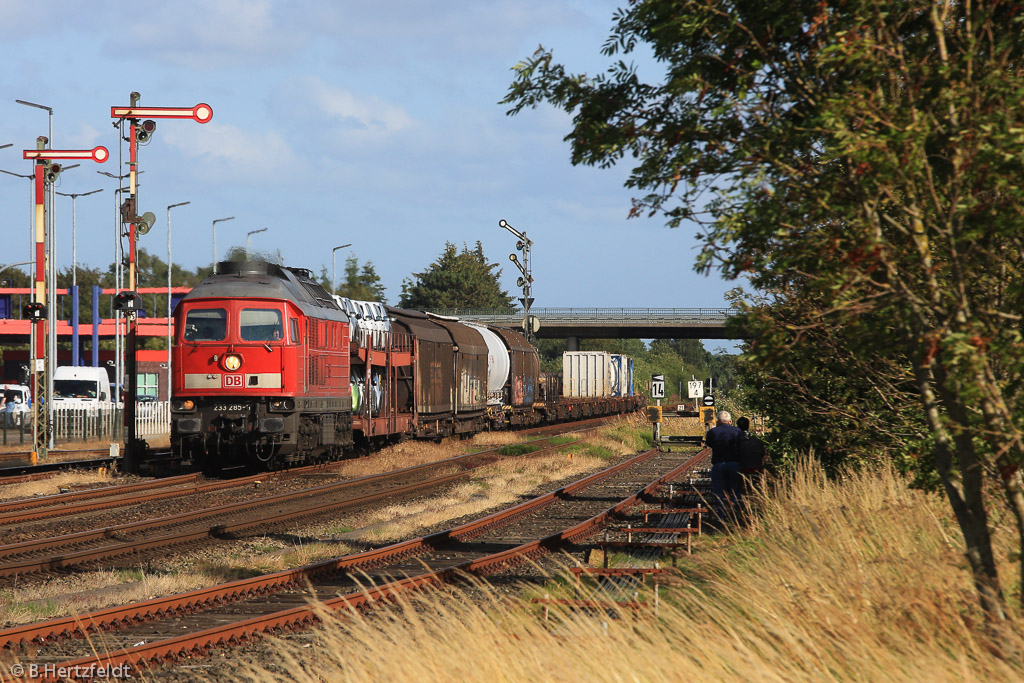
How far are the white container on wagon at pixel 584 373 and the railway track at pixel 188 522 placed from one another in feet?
105

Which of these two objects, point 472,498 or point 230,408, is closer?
point 472,498

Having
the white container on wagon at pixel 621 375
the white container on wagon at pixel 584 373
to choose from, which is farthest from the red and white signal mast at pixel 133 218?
the white container on wagon at pixel 621 375

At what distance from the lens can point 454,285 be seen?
410ft

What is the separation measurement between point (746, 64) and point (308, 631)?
5.83 metres

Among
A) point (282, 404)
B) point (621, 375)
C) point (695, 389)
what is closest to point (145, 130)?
point (282, 404)

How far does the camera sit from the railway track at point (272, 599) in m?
7.94

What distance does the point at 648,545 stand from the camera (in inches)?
487

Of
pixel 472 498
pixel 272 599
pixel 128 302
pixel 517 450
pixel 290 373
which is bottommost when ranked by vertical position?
pixel 472 498

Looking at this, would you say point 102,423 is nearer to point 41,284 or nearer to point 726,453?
point 41,284

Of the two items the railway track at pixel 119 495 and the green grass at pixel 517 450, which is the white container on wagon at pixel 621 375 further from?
the railway track at pixel 119 495

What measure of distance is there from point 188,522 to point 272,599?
20.2ft

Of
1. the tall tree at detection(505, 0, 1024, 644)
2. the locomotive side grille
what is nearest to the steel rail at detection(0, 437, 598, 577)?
the locomotive side grille

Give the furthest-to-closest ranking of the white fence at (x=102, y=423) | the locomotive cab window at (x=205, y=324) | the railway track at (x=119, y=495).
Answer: the white fence at (x=102, y=423) < the locomotive cab window at (x=205, y=324) < the railway track at (x=119, y=495)

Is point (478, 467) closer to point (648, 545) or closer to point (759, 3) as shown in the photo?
point (648, 545)
